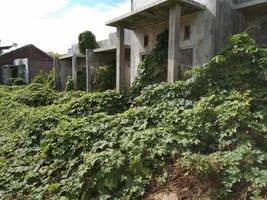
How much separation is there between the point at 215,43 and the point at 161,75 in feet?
5.69

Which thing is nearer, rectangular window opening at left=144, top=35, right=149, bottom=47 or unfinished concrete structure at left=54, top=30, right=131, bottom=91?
rectangular window opening at left=144, top=35, right=149, bottom=47

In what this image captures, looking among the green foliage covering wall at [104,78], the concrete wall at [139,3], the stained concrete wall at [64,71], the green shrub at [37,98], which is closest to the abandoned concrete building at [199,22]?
the concrete wall at [139,3]

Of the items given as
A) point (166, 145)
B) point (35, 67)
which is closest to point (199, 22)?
point (166, 145)

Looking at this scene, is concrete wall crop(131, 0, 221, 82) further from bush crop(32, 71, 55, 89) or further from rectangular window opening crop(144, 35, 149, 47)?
bush crop(32, 71, 55, 89)

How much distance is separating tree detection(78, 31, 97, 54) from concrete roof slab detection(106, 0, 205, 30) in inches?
259

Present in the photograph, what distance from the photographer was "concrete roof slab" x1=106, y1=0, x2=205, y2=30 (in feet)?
23.1

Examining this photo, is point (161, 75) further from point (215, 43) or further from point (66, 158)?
point (66, 158)

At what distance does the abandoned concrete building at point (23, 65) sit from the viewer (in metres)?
26.4

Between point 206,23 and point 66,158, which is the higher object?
point 206,23

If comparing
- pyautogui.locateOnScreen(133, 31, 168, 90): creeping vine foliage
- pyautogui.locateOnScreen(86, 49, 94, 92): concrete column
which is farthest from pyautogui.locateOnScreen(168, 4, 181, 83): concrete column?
pyautogui.locateOnScreen(86, 49, 94, 92): concrete column

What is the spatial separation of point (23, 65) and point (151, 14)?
70.4 ft

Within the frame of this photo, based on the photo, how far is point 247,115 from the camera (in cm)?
432

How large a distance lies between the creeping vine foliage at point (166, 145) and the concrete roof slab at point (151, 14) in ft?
6.07

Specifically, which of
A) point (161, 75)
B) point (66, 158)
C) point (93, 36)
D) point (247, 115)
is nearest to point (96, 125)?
point (66, 158)
